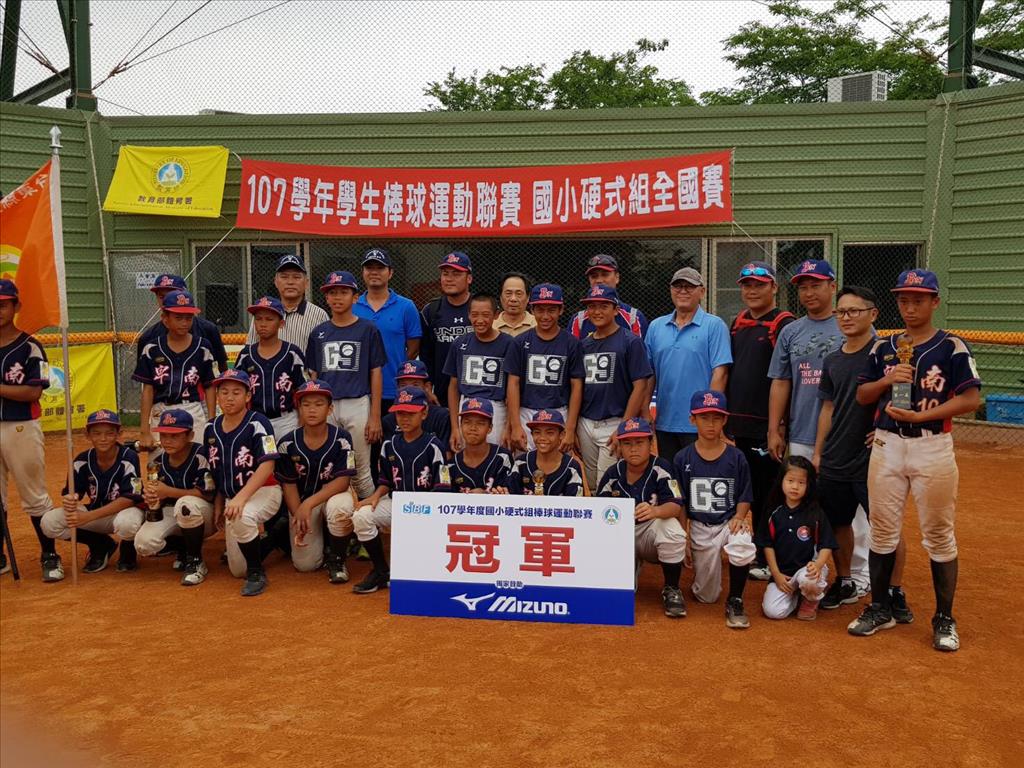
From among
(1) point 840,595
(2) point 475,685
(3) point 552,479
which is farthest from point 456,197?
(2) point 475,685

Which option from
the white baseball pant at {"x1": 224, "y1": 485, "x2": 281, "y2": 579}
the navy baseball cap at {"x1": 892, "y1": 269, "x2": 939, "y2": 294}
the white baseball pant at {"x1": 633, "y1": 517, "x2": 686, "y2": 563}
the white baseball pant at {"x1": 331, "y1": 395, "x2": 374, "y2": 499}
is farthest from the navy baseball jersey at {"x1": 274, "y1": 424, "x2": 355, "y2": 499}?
the navy baseball cap at {"x1": 892, "y1": 269, "x2": 939, "y2": 294}

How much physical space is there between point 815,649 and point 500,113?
9.73 metres

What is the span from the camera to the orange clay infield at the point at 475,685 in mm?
3404

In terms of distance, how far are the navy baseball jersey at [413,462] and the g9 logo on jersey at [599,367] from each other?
106cm

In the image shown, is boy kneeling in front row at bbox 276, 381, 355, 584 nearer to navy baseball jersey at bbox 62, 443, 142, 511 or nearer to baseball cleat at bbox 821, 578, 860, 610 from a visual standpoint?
navy baseball jersey at bbox 62, 443, 142, 511

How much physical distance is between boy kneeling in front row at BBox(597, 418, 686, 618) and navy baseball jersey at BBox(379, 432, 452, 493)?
105 centimetres

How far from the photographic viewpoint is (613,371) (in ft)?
18.6

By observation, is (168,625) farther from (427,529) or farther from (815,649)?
(815,649)

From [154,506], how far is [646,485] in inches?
124

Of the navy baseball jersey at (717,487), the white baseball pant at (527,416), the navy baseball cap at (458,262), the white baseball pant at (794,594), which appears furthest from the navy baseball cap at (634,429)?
the navy baseball cap at (458,262)

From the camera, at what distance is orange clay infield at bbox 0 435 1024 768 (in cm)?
340

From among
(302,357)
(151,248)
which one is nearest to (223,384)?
(302,357)

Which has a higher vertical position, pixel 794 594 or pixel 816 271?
pixel 816 271

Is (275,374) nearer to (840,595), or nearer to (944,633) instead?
(840,595)
